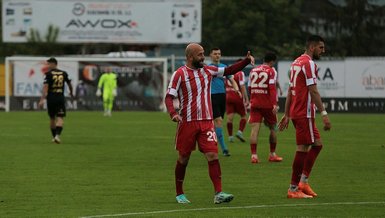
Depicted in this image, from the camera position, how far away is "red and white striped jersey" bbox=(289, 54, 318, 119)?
1354 centimetres

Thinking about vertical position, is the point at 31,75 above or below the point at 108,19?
below

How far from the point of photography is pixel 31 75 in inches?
1907

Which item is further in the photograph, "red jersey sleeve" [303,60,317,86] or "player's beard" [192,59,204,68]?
"red jersey sleeve" [303,60,317,86]

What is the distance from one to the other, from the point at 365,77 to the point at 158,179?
3153 cm

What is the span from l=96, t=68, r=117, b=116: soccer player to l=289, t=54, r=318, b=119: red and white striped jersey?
97.3 ft

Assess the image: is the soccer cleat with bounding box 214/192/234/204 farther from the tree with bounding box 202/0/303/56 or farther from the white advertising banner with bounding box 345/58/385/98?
the tree with bounding box 202/0/303/56

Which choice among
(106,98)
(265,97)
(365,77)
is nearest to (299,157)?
(265,97)

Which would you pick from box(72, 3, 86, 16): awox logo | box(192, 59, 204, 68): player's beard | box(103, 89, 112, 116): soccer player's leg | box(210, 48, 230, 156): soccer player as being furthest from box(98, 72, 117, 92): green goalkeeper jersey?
box(192, 59, 204, 68): player's beard

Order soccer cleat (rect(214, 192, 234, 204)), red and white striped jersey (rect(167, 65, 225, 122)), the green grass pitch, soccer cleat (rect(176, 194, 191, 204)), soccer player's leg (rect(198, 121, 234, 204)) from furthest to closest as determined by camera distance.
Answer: soccer cleat (rect(176, 194, 191, 204)) → red and white striped jersey (rect(167, 65, 225, 122)) → soccer player's leg (rect(198, 121, 234, 204)) → soccer cleat (rect(214, 192, 234, 204)) → the green grass pitch

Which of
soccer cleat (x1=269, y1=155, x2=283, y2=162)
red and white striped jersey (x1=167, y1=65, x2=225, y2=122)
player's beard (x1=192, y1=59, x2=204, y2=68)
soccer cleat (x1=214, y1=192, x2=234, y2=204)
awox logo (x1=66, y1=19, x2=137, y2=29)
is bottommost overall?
soccer cleat (x1=269, y1=155, x2=283, y2=162)

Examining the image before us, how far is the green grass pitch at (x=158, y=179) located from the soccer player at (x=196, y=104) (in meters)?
0.66

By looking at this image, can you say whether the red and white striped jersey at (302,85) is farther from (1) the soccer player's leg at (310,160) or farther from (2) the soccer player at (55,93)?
(2) the soccer player at (55,93)

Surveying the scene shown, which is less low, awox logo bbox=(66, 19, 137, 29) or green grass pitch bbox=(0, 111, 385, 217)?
awox logo bbox=(66, 19, 137, 29)

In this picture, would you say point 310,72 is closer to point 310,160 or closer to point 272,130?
point 310,160
